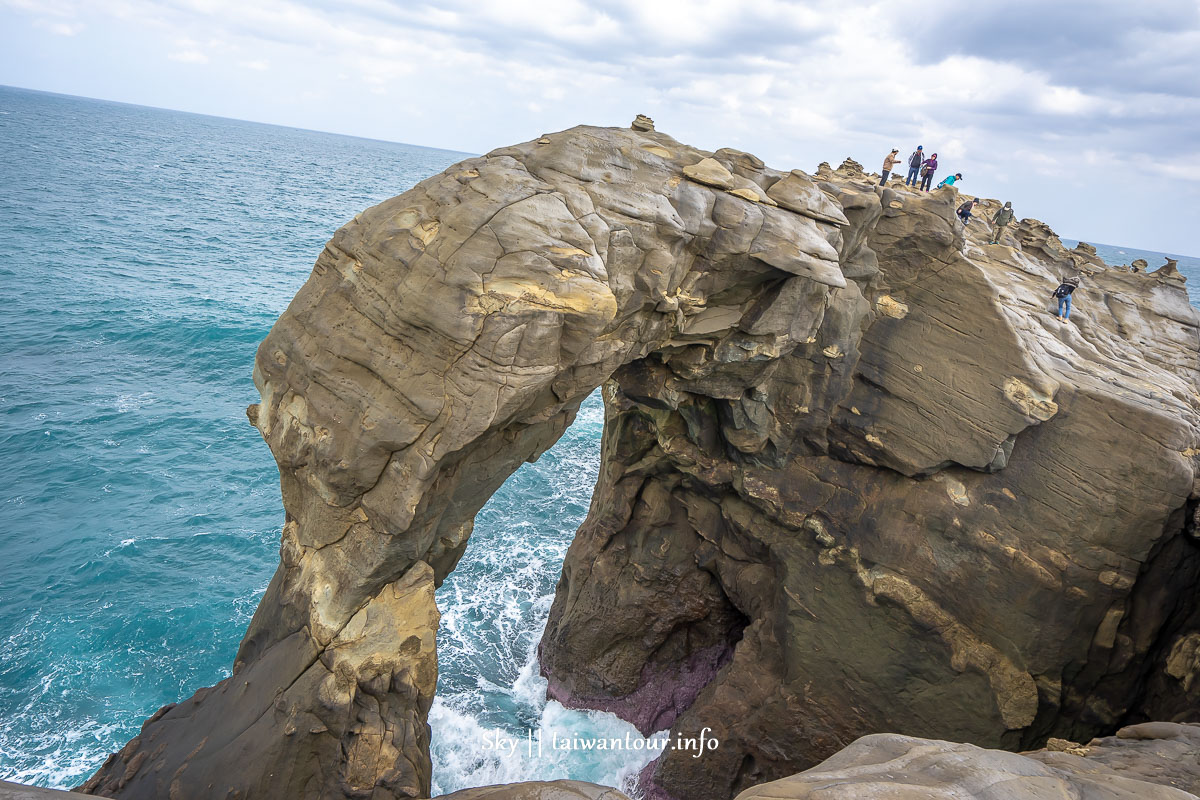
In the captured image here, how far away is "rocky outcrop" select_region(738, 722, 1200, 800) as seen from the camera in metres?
5.95

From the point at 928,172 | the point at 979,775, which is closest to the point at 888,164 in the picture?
the point at 928,172

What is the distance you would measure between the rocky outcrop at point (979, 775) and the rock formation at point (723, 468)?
420 cm

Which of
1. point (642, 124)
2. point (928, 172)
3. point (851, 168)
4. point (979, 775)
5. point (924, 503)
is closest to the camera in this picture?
point (979, 775)

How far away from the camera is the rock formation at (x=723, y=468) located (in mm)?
8719

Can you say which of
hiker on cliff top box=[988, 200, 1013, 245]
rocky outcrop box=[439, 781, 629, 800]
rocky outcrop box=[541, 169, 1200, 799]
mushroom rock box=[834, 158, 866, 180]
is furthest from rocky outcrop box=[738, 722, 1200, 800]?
mushroom rock box=[834, 158, 866, 180]

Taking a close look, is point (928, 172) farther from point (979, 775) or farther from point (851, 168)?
point (979, 775)

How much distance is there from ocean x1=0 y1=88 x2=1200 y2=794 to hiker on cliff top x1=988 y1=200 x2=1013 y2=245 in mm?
15425

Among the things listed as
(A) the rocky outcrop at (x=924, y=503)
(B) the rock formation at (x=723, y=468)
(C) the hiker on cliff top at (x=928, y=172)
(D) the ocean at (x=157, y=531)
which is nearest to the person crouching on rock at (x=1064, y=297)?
(B) the rock formation at (x=723, y=468)

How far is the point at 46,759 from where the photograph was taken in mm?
13461

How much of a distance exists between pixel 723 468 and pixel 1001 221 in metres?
11.8

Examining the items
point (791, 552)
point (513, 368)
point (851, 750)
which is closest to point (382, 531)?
point (513, 368)

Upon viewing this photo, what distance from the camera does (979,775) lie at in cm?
624

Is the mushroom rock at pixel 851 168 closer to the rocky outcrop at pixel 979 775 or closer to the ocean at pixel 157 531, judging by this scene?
the ocean at pixel 157 531

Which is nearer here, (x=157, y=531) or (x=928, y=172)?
(x=928, y=172)
